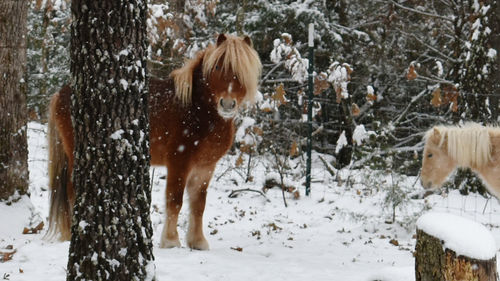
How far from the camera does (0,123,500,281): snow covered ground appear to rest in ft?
14.8

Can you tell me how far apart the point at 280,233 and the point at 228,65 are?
256cm

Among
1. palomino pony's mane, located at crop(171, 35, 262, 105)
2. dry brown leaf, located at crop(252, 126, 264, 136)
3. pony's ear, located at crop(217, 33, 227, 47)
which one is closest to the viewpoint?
palomino pony's mane, located at crop(171, 35, 262, 105)

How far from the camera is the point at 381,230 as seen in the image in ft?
22.1

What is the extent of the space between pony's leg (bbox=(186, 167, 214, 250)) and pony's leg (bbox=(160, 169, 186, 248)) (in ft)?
0.62

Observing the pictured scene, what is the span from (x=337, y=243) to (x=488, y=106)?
16.0 ft

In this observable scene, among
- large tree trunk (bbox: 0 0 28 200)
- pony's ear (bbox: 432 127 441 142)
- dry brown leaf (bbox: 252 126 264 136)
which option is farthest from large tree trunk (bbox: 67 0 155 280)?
dry brown leaf (bbox: 252 126 264 136)

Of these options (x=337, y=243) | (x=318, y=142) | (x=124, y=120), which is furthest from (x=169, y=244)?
(x=318, y=142)

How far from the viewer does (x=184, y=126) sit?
17.4 feet

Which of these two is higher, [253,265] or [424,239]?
[424,239]

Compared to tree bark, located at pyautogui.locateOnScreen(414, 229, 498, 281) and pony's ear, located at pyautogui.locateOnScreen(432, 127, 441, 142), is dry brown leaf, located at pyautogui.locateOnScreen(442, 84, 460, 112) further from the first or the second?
tree bark, located at pyautogui.locateOnScreen(414, 229, 498, 281)

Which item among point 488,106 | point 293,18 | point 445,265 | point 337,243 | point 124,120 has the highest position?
point 293,18

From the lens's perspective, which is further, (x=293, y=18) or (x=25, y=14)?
(x=293, y=18)

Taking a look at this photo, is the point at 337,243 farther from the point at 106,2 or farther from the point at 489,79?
the point at 489,79

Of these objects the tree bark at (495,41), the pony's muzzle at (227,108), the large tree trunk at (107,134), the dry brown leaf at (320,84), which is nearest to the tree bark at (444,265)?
the large tree trunk at (107,134)
